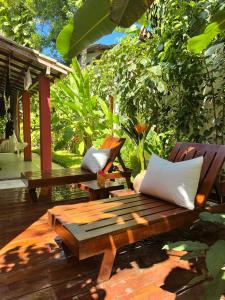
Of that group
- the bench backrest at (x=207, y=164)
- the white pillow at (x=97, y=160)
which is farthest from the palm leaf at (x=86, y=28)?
the white pillow at (x=97, y=160)

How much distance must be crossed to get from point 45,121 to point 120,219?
4.15 metres

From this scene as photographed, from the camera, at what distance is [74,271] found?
2.54 metres

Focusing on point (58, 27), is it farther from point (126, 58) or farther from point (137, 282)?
point (137, 282)

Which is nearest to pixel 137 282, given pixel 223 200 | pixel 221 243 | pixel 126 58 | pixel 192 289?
pixel 192 289

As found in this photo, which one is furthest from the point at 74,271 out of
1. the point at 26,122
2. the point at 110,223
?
the point at 26,122

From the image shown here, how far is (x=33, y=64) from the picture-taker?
20.7 feet

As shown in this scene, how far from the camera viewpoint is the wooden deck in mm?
2219

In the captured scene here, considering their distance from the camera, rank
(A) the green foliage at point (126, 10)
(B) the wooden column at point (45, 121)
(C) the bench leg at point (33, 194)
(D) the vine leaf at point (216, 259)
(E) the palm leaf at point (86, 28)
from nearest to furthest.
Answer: (A) the green foliage at point (126, 10) → (E) the palm leaf at point (86, 28) → (D) the vine leaf at point (216, 259) → (C) the bench leg at point (33, 194) → (B) the wooden column at point (45, 121)

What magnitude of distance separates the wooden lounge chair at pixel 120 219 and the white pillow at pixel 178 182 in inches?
3.3

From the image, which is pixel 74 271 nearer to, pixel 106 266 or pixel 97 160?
pixel 106 266

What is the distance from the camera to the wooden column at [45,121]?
6273 millimetres

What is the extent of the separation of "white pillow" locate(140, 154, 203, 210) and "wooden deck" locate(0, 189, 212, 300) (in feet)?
1.66

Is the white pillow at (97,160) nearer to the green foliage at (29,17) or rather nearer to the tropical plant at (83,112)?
the tropical plant at (83,112)

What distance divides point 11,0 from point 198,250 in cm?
1368
